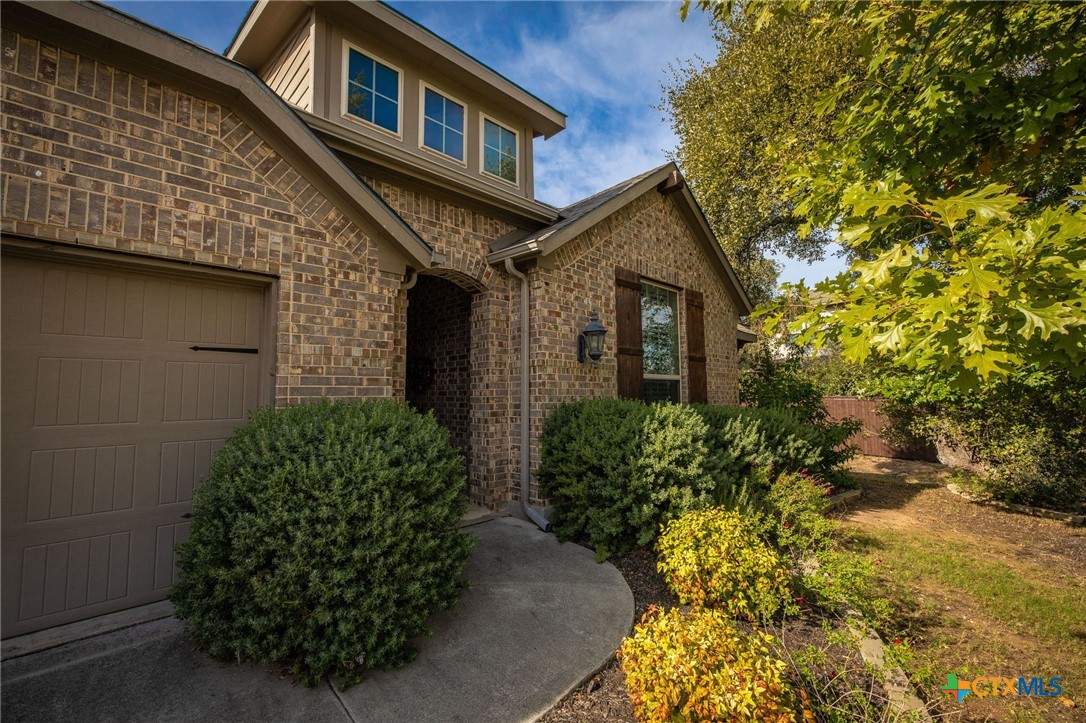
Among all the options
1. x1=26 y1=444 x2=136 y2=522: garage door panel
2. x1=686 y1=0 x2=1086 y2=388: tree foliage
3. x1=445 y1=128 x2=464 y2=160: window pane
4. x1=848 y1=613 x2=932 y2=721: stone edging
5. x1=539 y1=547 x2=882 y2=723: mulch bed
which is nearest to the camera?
x1=686 y1=0 x2=1086 y2=388: tree foliage

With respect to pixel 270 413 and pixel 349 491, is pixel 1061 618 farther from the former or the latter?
pixel 270 413

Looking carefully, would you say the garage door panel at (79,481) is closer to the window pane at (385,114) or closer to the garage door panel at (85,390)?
the garage door panel at (85,390)

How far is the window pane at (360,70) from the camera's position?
19.8 feet

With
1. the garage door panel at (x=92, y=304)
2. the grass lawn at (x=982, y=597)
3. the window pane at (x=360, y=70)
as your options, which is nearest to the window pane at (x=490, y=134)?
the window pane at (x=360, y=70)

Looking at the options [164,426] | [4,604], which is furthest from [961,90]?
[4,604]

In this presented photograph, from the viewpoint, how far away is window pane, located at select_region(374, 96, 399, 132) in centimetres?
619

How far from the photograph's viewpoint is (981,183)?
363 cm

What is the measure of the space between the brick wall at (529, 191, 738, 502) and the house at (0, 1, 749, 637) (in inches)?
2.1

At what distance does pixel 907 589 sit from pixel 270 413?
6247 mm

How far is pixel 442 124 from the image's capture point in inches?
269

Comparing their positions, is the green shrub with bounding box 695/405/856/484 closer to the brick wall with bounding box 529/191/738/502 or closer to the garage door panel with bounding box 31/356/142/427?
the brick wall with bounding box 529/191/738/502

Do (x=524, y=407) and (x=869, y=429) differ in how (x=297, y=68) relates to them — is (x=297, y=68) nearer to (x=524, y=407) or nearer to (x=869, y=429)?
(x=524, y=407)

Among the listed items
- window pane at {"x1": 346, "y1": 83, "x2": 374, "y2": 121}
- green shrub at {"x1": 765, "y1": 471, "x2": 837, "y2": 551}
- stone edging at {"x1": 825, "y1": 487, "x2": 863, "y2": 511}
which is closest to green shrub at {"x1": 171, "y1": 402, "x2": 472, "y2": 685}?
green shrub at {"x1": 765, "y1": 471, "x2": 837, "y2": 551}

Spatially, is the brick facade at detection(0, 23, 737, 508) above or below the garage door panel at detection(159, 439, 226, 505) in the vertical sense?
above
